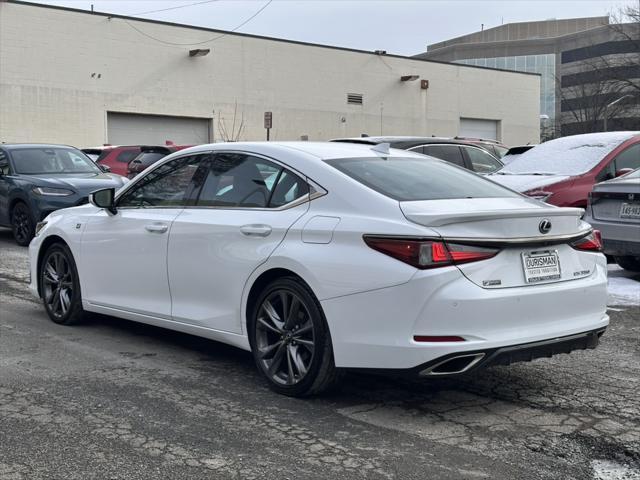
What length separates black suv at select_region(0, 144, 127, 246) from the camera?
1217 cm

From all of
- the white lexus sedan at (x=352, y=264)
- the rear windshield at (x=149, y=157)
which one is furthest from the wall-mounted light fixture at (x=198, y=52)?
the white lexus sedan at (x=352, y=264)

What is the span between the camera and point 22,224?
41.2 feet

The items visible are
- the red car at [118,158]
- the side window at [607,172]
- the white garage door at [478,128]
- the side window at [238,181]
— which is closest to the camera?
the side window at [238,181]

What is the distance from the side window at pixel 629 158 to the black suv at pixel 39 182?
736 cm

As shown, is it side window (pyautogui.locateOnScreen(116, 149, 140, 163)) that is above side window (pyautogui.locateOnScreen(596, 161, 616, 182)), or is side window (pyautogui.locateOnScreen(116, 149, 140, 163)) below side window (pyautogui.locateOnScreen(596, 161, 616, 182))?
above

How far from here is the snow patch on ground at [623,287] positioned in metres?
8.01

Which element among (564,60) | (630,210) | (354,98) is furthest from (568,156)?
(564,60)

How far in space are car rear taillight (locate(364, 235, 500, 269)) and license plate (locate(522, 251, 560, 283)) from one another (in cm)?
29

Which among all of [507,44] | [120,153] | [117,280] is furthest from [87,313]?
[507,44]

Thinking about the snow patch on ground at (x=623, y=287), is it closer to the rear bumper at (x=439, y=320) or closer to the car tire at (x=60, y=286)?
the rear bumper at (x=439, y=320)

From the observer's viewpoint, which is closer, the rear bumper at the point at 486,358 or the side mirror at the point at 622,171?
the rear bumper at the point at 486,358

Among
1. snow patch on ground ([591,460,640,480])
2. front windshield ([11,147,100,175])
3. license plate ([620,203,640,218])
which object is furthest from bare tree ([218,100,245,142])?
snow patch on ground ([591,460,640,480])

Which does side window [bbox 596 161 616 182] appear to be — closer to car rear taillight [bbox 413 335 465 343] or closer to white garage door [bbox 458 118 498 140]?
car rear taillight [bbox 413 335 465 343]

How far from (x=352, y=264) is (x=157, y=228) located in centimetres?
195
